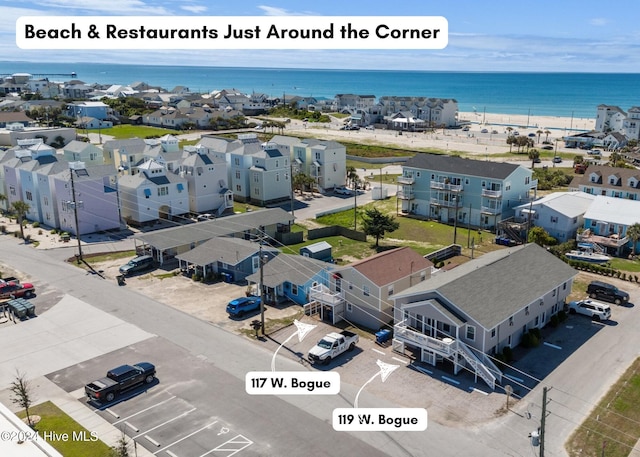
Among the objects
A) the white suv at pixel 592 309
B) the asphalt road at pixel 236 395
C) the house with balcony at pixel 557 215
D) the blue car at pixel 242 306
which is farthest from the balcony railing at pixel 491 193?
the asphalt road at pixel 236 395

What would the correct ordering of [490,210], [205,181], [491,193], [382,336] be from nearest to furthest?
[382,336]
[491,193]
[490,210]
[205,181]

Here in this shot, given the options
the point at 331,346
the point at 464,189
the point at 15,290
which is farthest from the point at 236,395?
the point at 464,189

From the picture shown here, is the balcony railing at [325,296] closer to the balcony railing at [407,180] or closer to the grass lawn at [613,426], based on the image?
the grass lawn at [613,426]

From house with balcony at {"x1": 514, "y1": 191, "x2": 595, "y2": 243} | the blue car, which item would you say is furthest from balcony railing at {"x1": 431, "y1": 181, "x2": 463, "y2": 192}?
the blue car

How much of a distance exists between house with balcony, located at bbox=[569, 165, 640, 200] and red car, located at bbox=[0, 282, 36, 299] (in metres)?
56.5

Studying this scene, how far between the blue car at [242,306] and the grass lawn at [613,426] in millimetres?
20695

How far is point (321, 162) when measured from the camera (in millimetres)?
76062

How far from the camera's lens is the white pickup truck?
1229 inches

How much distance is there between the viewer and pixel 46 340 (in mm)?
34062

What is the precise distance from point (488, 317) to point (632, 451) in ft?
29.1

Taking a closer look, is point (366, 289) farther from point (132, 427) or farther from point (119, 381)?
point (132, 427)

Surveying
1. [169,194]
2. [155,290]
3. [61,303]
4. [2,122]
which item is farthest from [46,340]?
[2,122]

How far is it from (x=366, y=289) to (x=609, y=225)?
96.1 ft

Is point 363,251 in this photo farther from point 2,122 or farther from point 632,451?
point 2,122
